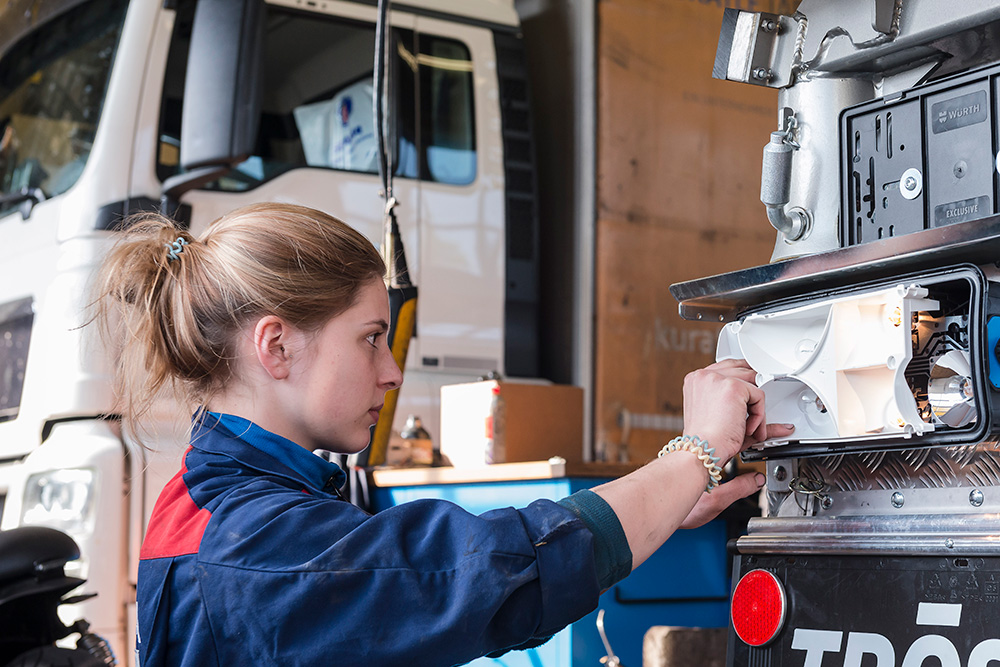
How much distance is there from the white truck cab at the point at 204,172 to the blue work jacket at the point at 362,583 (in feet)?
5.67

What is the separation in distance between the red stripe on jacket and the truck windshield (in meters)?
2.20

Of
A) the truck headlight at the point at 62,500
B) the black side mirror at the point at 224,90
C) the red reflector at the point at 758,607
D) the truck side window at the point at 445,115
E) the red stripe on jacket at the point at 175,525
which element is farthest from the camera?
the truck side window at the point at 445,115

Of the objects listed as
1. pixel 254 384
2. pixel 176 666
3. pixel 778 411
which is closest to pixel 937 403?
pixel 778 411

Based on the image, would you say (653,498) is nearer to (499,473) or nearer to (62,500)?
(499,473)

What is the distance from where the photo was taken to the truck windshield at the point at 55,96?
3.23 metres

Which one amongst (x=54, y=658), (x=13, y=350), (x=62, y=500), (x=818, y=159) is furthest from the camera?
(x=13, y=350)

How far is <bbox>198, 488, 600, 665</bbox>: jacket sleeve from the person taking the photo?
1.06m

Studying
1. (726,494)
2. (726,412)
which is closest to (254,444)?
(726,412)

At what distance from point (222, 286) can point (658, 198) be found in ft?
8.70

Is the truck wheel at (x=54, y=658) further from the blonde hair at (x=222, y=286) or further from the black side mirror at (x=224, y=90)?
the black side mirror at (x=224, y=90)

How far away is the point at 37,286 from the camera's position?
3205mm

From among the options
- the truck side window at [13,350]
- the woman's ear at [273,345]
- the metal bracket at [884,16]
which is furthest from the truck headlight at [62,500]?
the metal bracket at [884,16]

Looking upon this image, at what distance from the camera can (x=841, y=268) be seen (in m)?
1.31

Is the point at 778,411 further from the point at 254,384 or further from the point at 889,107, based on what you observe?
the point at 254,384
